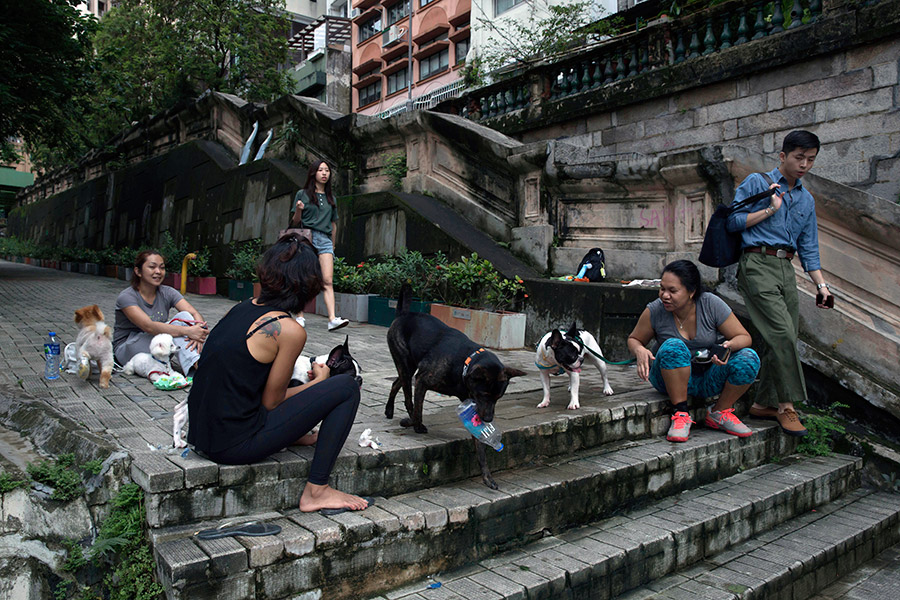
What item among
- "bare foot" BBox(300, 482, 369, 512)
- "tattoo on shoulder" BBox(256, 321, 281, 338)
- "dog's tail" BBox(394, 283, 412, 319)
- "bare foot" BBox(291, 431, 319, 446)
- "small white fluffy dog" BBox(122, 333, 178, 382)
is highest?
"dog's tail" BBox(394, 283, 412, 319)

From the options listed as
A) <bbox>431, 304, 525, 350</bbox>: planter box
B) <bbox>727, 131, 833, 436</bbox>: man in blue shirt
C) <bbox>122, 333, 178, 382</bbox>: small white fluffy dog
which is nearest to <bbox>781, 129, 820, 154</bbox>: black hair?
<bbox>727, 131, 833, 436</bbox>: man in blue shirt

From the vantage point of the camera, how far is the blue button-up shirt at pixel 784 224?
491 cm

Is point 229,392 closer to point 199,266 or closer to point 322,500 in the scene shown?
point 322,500

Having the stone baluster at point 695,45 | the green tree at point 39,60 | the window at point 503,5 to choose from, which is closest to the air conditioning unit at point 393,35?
the window at point 503,5

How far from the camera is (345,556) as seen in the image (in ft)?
9.39

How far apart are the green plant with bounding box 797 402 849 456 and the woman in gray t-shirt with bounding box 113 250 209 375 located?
4.98m

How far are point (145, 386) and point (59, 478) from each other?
186 centimetres

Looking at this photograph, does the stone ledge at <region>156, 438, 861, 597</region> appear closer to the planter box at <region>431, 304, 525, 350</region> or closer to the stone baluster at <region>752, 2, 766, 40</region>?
the planter box at <region>431, 304, 525, 350</region>

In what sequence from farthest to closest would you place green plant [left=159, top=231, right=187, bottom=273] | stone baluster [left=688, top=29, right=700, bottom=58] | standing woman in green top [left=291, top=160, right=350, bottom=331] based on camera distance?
green plant [left=159, top=231, right=187, bottom=273] → stone baluster [left=688, top=29, right=700, bottom=58] → standing woman in green top [left=291, top=160, right=350, bottom=331]

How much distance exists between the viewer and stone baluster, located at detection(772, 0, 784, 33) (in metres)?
9.31

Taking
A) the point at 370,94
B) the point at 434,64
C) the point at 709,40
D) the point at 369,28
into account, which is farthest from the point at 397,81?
the point at 709,40

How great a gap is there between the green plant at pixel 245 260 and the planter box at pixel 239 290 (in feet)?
0.34

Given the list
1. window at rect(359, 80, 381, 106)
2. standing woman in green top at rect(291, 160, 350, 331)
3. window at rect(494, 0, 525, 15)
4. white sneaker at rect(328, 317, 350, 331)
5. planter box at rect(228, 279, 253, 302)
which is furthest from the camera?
window at rect(359, 80, 381, 106)

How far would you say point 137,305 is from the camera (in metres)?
5.05
